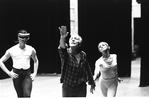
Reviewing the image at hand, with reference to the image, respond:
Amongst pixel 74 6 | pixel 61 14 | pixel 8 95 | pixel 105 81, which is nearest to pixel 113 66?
pixel 105 81

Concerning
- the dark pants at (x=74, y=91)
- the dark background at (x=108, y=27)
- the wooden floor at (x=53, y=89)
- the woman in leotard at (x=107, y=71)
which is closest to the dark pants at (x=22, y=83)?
the dark pants at (x=74, y=91)

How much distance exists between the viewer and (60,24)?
555 inches

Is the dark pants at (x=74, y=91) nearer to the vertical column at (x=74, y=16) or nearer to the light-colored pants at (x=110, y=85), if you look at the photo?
the light-colored pants at (x=110, y=85)

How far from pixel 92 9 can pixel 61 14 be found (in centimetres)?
165

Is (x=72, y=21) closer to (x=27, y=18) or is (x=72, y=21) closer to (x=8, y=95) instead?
(x=27, y=18)

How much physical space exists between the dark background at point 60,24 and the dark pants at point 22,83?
7.45 meters

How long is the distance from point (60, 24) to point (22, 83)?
330 inches

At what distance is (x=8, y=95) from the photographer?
32.3ft

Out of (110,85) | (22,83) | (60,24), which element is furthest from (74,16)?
(22,83)

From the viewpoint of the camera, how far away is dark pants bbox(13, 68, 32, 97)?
230 inches

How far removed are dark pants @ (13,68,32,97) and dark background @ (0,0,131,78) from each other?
24.4 feet

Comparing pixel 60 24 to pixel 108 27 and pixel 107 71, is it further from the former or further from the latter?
pixel 107 71

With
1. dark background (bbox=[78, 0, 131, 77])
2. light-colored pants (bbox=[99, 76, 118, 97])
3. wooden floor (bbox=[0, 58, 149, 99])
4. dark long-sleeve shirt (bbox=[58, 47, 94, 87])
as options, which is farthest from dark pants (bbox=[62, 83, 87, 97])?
dark background (bbox=[78, 0, 131, 77])

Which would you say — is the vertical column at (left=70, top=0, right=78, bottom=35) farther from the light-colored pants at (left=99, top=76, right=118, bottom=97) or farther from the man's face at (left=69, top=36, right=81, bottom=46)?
the man's face at (left=69, top=36, right=81, bottom=46)
